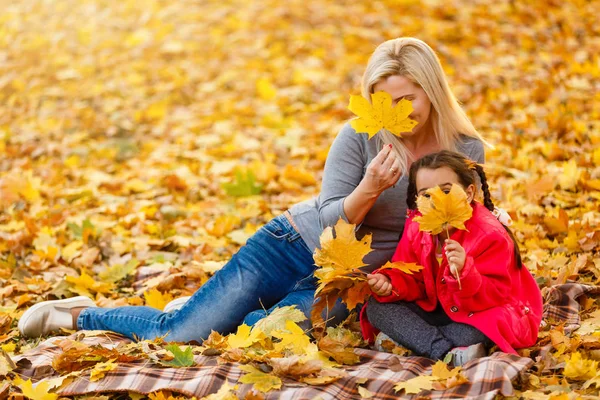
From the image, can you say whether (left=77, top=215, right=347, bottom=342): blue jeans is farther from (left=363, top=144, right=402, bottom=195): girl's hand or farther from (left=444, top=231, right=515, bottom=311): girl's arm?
(left=444, top=231, right=515, bottom=311): girl's arm

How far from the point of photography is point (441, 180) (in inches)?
96.0

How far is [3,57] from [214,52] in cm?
267

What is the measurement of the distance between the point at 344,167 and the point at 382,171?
0.38m

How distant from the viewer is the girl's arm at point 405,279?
2.54 meters

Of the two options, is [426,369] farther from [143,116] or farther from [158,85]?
[158,85]

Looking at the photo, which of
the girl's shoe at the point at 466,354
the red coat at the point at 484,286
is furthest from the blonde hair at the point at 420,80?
the girl's shoe at the point at 466,354

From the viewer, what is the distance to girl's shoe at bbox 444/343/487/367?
7.74ft

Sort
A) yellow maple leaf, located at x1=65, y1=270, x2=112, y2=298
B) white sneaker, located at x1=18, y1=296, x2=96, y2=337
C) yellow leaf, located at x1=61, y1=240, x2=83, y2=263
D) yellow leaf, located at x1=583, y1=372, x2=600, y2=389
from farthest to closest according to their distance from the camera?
yellow leaf, located at x1=61, y1=240, x2=83, y2=263 < yellow maple leaf, located at x1=65, y1=270, x2=112, y2=298 < white sneaker, located at x1=18, y1=296, x2=96, y2=337 < yellow leaf, located at x1=583, y1=372, x2=600, y2=389

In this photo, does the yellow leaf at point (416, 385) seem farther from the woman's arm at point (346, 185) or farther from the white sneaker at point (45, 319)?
the white sneaker at point (45, 319)

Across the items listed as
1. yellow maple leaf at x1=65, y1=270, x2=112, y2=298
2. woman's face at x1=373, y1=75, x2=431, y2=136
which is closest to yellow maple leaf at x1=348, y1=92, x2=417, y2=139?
woman's face at x1=373, y1=75, x2=431, y2=136

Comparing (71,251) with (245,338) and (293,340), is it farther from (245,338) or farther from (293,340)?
(293,340)

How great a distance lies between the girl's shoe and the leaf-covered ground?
0.20 metres

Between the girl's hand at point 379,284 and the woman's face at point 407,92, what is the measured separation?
59cm

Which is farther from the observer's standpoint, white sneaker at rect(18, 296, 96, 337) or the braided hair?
white sneaker at rect(18, 296, 96, 337)
